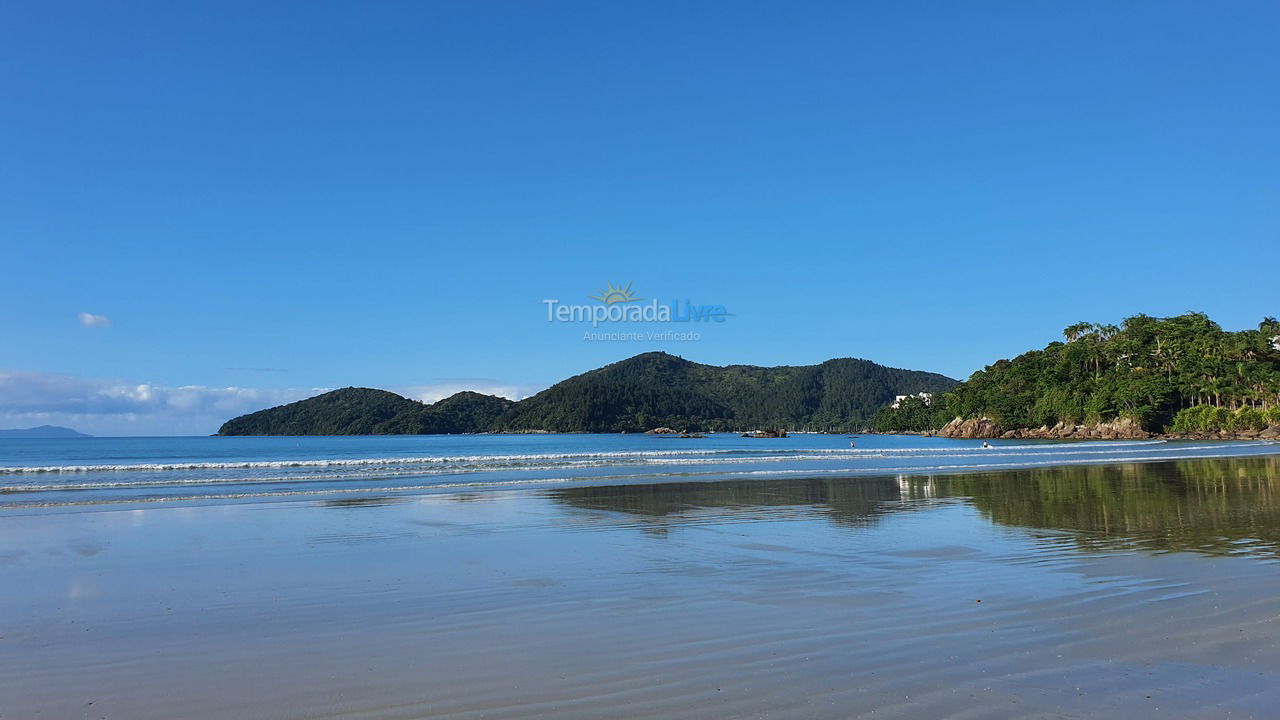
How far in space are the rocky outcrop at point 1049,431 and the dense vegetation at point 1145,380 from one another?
1005 millimetres

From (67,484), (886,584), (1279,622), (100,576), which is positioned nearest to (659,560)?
(886,584)

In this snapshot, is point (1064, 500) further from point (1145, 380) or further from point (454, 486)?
point (1145, 380)

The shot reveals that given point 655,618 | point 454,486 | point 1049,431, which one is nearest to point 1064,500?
point 655,618

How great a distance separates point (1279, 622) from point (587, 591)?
6.54 m

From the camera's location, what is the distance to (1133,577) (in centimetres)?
875

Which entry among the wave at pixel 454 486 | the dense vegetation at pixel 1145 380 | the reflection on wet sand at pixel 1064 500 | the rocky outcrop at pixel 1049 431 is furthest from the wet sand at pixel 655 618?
the rocky outcrop at pixel 1049 431

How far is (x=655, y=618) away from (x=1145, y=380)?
118 meters

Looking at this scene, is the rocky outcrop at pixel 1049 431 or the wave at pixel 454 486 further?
the rocky outcrop at pixel 1049 431

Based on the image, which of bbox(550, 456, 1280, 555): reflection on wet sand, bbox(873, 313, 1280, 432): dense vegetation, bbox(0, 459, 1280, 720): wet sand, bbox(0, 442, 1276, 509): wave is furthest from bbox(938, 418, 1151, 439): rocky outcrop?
bbox(0, 459, 1280, 720): wet sand

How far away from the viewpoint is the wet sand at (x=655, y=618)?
16.4 feet

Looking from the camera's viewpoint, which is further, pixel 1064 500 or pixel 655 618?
pixel 1064 500

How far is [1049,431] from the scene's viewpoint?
117625mm

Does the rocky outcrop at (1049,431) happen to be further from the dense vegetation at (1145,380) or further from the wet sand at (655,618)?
the wet sand at (655,618)

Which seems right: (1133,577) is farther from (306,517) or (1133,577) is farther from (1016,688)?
(306,517)
